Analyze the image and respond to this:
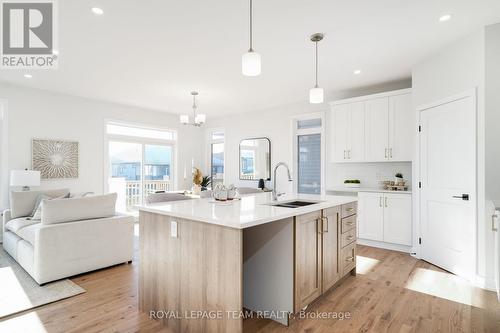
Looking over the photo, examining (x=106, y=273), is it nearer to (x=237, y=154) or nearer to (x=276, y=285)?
(x=276, y=285)

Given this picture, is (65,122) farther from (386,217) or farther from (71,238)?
(386,217)

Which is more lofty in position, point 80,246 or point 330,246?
point 330,246

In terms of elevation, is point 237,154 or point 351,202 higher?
point 237,154

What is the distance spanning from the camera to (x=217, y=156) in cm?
749

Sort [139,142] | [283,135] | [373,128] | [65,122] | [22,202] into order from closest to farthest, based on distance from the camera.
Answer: [22,202]
[373,128]
[65,122]
[283,135]
[139,142]

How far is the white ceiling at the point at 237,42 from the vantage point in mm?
2443

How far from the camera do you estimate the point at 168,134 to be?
23.0 feet

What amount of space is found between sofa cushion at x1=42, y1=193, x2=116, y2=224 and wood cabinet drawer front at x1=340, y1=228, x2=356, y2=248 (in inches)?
110

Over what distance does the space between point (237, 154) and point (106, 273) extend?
14.2ft

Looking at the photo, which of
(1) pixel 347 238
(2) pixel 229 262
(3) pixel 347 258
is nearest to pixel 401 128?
(1) pixel 347 238

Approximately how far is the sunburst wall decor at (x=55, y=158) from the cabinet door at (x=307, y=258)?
495 cm

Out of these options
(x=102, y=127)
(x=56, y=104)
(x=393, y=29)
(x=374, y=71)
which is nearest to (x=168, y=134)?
(x=102, y=127)

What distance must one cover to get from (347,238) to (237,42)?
2.54 m

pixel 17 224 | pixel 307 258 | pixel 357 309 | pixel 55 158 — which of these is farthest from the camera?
pixel 55 158
